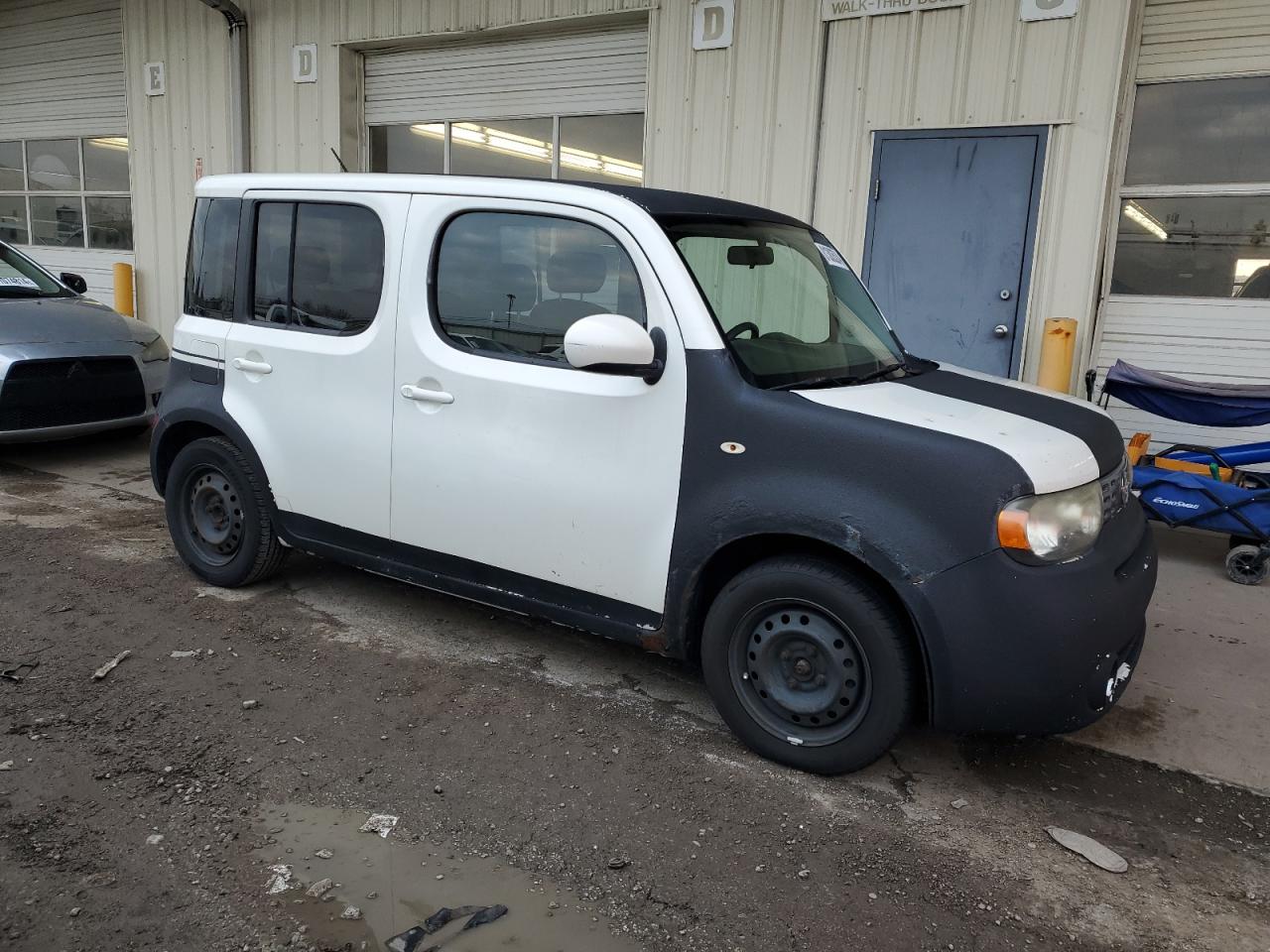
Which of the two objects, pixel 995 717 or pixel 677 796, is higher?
pixel 995 717

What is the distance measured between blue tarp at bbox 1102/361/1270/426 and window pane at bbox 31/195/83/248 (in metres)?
13.0

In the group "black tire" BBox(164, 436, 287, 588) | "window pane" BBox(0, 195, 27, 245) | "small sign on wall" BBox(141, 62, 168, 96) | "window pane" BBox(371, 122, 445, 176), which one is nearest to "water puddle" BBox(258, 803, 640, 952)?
"black tire" BBox(164, 436, 287, 588)

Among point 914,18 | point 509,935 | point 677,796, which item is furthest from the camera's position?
point 914,18

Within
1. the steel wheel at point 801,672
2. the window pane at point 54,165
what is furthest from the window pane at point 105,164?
the steel wheel at point 801,672

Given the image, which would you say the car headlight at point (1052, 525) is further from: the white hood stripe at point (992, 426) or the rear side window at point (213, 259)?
the rear side window at point (213, 259)

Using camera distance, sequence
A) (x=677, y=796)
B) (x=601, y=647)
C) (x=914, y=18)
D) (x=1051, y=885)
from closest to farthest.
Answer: (x=1051, y=885) < (x=677, y=796) < (x=601, y=647) < (x=914, y=18)

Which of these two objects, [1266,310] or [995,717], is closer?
[995,717]

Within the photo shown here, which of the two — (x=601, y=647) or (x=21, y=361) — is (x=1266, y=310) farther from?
(x=21, y=361)

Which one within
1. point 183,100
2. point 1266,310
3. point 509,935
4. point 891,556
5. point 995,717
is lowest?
point 509,935

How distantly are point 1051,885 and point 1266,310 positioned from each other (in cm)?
564

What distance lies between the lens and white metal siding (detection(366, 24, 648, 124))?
882cm

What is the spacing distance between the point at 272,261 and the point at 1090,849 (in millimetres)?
3884

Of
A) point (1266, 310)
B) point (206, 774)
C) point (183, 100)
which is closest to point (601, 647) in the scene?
point (206, 774)

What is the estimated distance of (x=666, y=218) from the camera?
342cm
